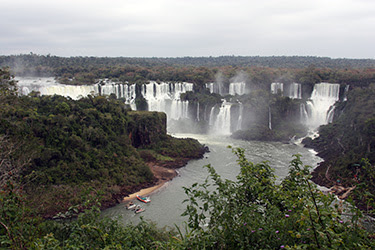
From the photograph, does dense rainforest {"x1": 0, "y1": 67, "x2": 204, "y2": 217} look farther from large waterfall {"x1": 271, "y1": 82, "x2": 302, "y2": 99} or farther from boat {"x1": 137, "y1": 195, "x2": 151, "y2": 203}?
large waterfall {"x1": 271, "y1": 82, "x2": 302, "y2": 99}

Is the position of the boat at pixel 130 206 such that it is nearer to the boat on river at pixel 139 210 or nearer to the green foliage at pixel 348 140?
the boat on river at pixel 139 210

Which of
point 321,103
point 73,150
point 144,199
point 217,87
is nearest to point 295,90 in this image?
point 321,103

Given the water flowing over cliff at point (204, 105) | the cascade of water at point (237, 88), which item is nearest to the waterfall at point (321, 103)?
the water flowing over cliff at point (204, 105)

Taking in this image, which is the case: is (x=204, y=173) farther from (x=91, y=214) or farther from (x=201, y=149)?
(x=91, y=214)

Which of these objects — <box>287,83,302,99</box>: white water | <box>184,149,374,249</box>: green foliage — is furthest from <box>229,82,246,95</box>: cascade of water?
<box>184,149,374,249</box>: green foliage

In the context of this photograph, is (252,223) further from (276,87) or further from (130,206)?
(276,87)

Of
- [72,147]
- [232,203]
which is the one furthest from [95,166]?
[232,203]
